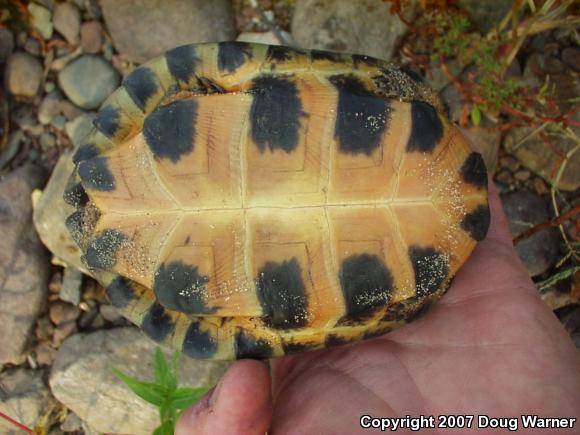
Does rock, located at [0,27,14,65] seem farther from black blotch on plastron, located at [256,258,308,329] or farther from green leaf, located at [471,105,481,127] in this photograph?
green leaf, located at [471,105,481,127]

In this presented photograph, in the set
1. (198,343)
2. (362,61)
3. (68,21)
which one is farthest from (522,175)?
(68,21)

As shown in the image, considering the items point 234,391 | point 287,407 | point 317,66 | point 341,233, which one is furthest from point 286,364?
point 317,66

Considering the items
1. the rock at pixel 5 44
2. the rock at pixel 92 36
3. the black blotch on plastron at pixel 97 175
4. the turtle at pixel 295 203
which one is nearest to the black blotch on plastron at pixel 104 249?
the turtle at pixel 295 203

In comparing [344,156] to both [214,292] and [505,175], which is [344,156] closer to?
[214,292]

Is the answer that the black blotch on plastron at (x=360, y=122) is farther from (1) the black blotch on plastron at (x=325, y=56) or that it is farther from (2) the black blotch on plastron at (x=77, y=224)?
(2) the black blotch on plastron at (x=77, y=224)

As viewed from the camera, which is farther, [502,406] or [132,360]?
[132,360]
